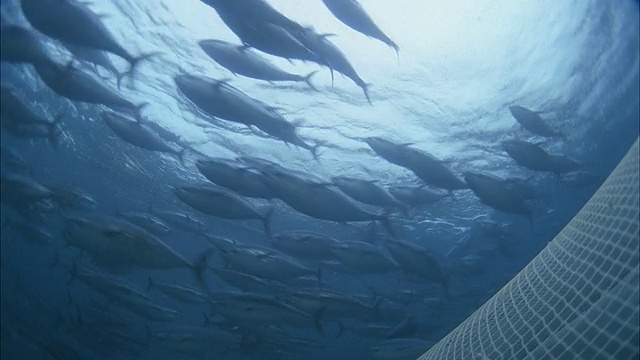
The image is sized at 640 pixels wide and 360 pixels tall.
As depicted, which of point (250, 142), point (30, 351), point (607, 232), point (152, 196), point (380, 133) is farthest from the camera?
point (152, 196)

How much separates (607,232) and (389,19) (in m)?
7.47

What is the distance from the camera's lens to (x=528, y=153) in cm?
790

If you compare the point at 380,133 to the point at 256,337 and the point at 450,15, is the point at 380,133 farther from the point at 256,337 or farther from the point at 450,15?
the point at 256,337

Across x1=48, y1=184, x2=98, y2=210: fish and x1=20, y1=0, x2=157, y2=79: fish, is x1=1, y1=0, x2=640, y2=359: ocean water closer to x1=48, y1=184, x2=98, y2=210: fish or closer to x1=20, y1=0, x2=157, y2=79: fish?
x1=48, y1=184, x2=98, y2=210: fish

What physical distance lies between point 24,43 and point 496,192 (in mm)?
8933

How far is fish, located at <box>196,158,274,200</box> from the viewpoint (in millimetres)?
6867

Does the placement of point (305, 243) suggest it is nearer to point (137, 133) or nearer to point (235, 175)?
point (235, 175)

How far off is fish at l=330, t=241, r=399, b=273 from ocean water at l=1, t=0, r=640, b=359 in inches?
9.8

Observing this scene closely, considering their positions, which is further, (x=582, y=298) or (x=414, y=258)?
(x=414, y=258)

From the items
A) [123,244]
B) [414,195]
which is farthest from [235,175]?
[414,195]

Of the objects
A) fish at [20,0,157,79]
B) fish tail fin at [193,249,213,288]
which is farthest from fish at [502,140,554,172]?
fish at [20,0,157,79]

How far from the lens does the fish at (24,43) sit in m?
6.88

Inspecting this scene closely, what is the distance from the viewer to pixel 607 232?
227 centimetres

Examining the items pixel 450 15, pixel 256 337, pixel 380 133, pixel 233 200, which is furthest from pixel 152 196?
pixel 450 15
